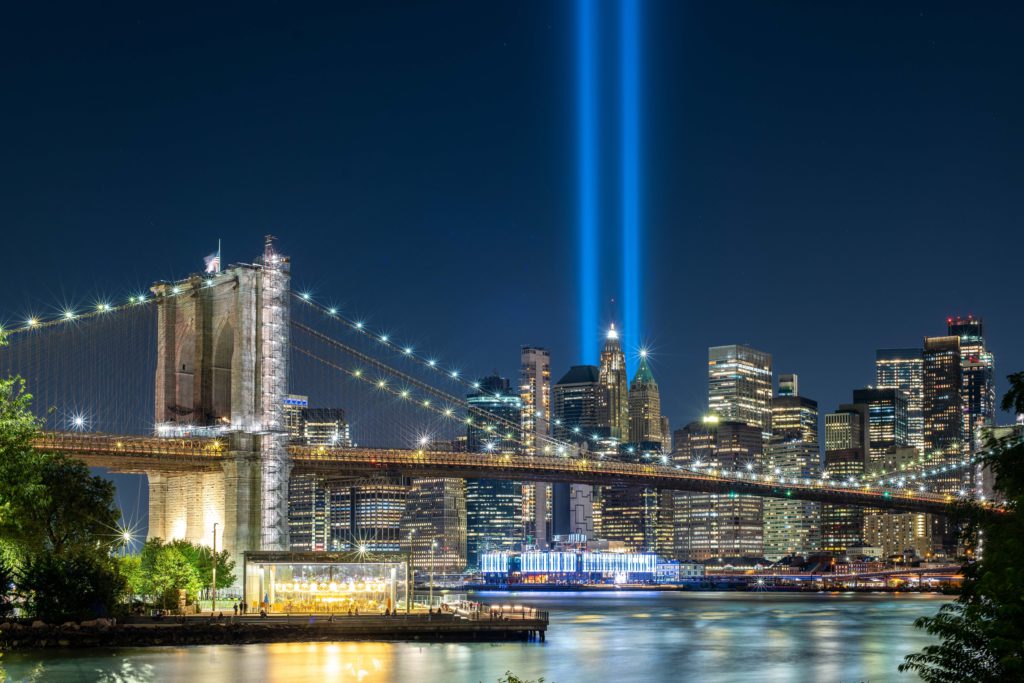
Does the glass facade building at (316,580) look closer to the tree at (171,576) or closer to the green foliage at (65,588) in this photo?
the tree at (171,576)

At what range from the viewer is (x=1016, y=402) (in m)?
21.9

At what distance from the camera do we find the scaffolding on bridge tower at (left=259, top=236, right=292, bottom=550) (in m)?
67.9

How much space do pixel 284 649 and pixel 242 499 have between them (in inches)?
620

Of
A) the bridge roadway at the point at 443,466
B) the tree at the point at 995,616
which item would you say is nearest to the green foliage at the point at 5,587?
the bridge roadway at the point at 443,466

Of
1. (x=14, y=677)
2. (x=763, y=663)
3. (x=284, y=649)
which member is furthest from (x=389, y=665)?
(x=763, y=663)

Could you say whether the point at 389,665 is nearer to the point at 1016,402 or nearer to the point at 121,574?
the point at 121,574

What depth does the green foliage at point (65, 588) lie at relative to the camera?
50.6 meters

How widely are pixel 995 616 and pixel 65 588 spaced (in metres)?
41.4

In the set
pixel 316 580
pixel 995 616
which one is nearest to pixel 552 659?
pixel 316 580

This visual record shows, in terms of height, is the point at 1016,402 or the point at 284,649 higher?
the point at 1016,402

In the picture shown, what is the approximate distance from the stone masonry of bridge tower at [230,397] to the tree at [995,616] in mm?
49544

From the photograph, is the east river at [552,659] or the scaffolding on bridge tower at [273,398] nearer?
the east river at [552,659]

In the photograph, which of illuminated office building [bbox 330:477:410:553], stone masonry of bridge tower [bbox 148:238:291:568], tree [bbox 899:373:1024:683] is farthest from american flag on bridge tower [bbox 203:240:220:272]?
illuminated office building [bbox 330:477:410:553]

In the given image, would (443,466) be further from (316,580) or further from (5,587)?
(5,587)
